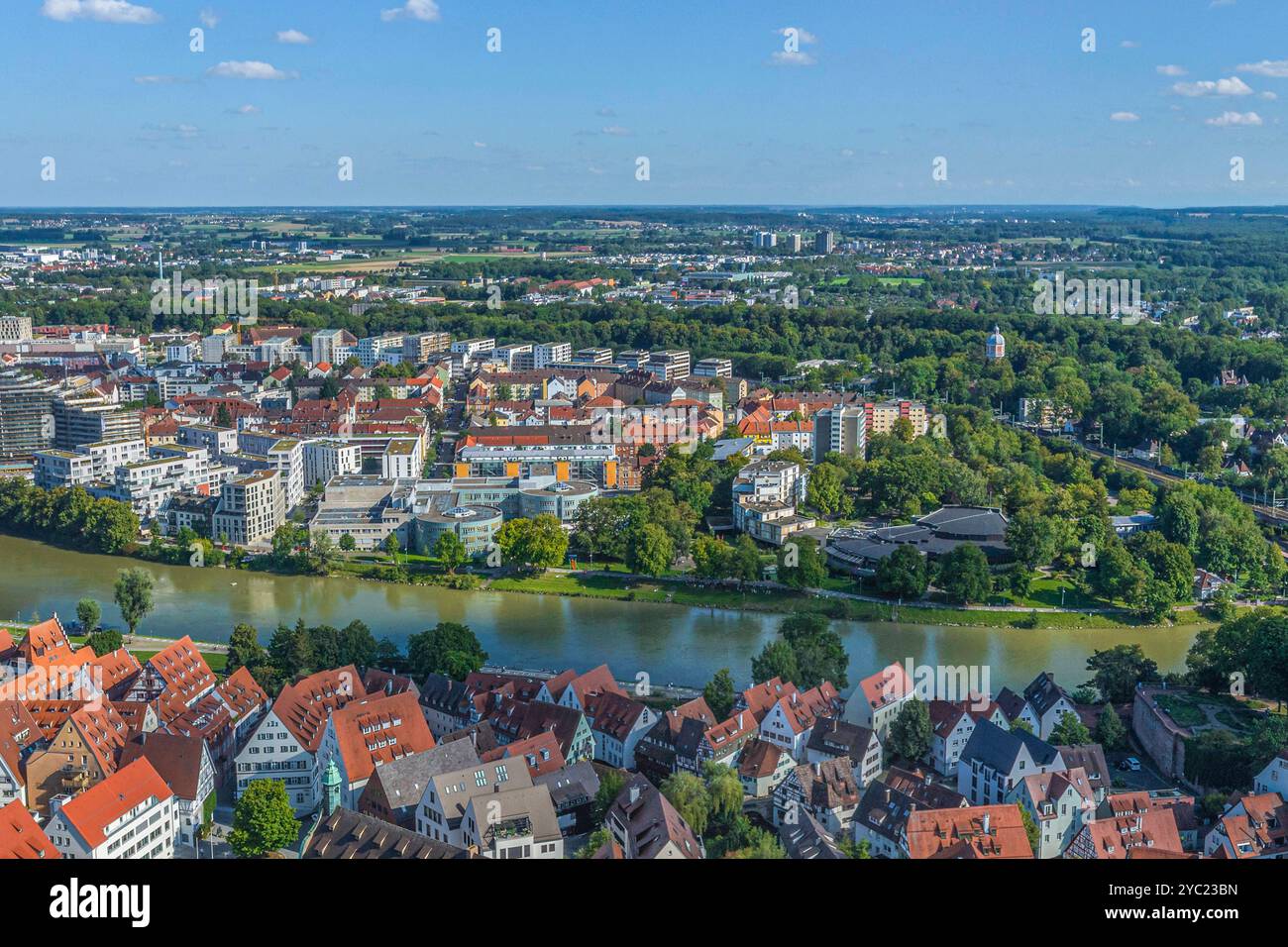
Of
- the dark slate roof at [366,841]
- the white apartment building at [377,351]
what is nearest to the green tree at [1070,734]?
the dark slate roof at [366,841]

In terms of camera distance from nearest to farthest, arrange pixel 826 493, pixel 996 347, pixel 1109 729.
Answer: pixel 1109 729 < pixel 826 493 < pixel 996 347

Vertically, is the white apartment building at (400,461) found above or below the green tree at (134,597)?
above

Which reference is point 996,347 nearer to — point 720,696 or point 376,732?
point 720,696

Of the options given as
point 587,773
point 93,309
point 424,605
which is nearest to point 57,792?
point 587,773

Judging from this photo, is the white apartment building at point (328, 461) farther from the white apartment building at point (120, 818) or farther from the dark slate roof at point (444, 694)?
the white apartment building at point (120, 818)

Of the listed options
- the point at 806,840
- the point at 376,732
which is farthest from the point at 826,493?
the point at 806,840
